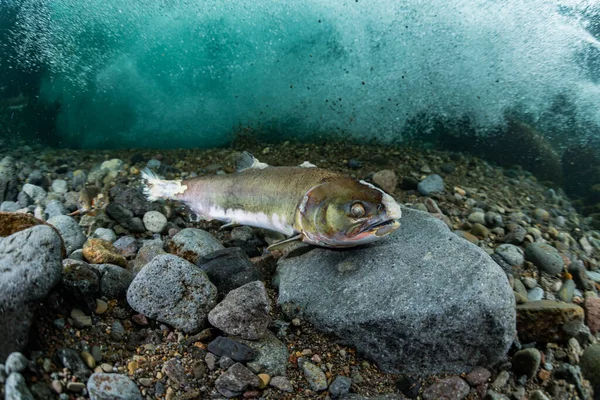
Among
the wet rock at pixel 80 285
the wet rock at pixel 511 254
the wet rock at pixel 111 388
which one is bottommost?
the wet rock at pixel 511 254

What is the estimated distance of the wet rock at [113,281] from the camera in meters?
2.72

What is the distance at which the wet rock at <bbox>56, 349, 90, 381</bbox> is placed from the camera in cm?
204

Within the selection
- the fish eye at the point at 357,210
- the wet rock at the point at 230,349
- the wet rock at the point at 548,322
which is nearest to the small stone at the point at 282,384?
the wet rock at the point at 230,349

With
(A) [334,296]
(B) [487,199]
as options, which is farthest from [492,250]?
(A) [334,296]

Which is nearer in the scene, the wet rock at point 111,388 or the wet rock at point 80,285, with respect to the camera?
the wet rock at point 111,388

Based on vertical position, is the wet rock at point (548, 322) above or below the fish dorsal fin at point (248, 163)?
below

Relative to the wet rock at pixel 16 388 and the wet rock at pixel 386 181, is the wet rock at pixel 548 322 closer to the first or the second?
the wet rock at pixel 386 181

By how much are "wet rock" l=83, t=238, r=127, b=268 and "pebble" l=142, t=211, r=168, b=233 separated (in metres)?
0.79

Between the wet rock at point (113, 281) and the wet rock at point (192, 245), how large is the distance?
591 millimetres

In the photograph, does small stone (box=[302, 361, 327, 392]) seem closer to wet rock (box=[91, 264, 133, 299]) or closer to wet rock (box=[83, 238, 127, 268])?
wet rock (box=[91, 264, 133, 299])

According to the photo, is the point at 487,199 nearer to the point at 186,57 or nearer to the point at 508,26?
the point at 508,26

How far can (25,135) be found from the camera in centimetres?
653

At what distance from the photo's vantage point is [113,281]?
2.77 metres

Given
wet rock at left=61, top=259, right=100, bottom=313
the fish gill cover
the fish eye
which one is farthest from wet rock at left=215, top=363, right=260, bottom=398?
the fish gill cover
